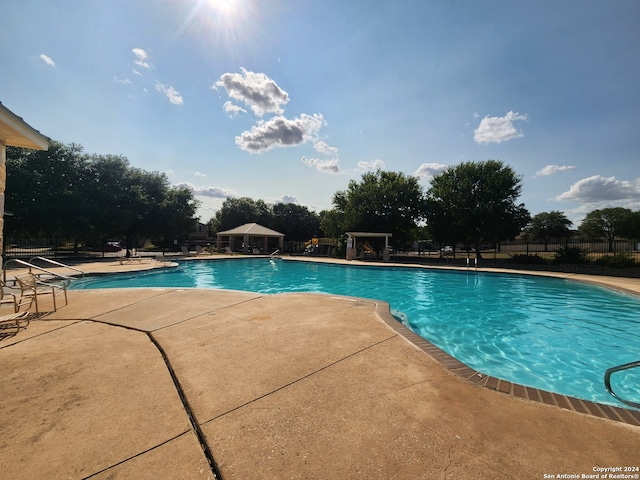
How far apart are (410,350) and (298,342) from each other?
4.83 ft

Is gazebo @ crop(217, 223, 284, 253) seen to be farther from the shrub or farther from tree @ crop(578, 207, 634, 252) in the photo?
tree @ crop(578, 207, 634, 252)

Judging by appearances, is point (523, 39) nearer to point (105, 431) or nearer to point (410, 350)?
point (410, 350)

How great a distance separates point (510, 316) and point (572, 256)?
12.7m

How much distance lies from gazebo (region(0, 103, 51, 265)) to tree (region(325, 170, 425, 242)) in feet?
78.8

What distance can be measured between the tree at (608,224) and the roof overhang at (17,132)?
213 ft

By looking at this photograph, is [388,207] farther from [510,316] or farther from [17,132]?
[17,132]

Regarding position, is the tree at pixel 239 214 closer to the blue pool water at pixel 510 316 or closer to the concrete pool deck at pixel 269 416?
the blue pool water at pixel 510 316

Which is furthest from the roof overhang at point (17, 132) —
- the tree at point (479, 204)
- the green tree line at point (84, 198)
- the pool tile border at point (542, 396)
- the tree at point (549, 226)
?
the tree at point (549, 226)

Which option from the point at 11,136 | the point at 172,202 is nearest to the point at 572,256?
the point at 11,136

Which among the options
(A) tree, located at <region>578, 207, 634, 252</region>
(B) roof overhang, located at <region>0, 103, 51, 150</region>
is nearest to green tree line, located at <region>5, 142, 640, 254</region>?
(B) roof overhang, located at <region>0, 103, 51, 150</region>

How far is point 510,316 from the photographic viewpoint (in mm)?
8352

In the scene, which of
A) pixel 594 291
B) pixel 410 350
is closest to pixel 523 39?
pixel 594 291

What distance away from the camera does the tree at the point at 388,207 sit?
1058 inches

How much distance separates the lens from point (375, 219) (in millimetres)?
27375
